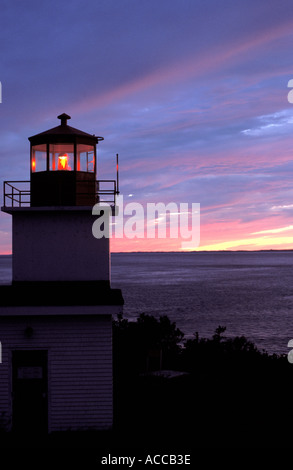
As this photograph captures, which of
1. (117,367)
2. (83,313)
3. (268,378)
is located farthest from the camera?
(117,367)

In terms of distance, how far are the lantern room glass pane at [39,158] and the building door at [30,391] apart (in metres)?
5.36

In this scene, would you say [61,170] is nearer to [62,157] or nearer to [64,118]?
[62,157]

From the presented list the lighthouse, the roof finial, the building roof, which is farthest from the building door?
the roof finial

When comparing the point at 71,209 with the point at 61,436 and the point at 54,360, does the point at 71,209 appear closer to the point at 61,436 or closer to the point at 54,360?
the point at 54,360

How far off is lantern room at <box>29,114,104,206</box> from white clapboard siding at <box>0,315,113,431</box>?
380 cm

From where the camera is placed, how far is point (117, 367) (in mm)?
18234

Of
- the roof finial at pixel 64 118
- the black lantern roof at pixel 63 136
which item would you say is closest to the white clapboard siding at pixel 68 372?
the black lantern roof at pixel 63 136

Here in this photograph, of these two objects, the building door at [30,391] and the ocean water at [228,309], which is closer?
the building door at [30,391]

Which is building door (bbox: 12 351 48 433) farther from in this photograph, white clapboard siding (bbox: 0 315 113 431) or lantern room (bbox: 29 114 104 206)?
lantern room (bbox: 29 114 104 206)

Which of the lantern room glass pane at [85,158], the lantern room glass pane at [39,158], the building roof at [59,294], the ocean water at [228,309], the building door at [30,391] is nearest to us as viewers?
the building roof at [59,294]

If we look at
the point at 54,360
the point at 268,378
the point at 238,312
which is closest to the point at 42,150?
the point at 54,360

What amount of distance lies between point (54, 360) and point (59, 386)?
642mm

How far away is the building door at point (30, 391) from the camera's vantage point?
11.4 metres

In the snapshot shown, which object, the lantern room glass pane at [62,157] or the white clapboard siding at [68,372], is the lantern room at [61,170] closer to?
the lantern room glass pane at [62,157]
